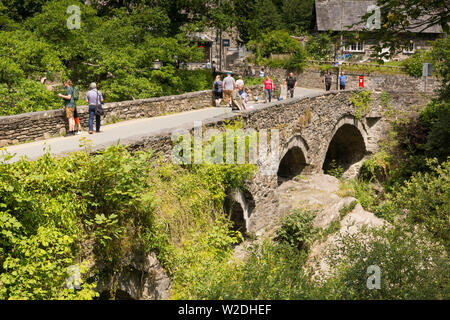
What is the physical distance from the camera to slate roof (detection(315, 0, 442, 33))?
3881cm

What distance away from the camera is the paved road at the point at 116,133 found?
31.7 ft

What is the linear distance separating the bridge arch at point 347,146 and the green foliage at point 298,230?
907 cm

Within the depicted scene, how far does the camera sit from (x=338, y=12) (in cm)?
3969

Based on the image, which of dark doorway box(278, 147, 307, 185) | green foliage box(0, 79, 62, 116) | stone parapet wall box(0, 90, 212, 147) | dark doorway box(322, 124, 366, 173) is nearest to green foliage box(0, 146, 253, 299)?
stone parapet wall box(0, 90, 212, 147)

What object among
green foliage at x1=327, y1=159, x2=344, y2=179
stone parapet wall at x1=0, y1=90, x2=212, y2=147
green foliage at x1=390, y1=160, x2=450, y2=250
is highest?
stone parapet wall at x1=0, y1=90, x2=212, y2=147

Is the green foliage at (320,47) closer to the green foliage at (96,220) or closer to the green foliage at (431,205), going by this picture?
the green foliage at (431,205)

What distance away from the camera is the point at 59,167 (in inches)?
263

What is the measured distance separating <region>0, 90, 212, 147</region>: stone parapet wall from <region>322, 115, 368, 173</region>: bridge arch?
8.20 m

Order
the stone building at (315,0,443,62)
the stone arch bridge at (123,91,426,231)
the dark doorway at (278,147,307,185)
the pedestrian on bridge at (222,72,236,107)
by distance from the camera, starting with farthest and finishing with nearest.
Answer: the stone building at (315,0,443,62) → the dark doorway at (278,147,307,185) → the pedestrian on bridge at (222,72,236,107) → the stone arch bridge at (123,91,426,231)

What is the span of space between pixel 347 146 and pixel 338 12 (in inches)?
761

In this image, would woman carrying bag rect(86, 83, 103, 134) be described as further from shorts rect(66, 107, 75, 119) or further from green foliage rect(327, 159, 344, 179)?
green foliage rect(327, 159, 344, 179)

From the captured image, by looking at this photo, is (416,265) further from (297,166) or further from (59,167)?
(297,166)

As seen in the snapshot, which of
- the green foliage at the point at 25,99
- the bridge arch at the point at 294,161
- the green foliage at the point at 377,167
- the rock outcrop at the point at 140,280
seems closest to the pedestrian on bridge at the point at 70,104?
the green foliage at the point at 25,99

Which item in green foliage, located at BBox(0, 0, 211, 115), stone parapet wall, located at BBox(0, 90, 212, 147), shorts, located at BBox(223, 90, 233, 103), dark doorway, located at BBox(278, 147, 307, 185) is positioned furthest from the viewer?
dark doorway, located at BBox(278, 147, 307, 185)
